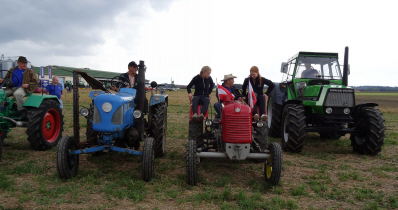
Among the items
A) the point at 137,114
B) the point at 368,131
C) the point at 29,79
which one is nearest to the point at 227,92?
the point at 137,114

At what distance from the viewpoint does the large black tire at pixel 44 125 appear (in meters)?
5.78

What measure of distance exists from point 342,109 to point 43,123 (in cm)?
625

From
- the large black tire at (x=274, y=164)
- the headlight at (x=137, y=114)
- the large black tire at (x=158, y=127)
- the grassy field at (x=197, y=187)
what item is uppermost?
the headlight at (x=137, y=114)

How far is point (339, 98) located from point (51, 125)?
6213 mm

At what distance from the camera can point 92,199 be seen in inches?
141

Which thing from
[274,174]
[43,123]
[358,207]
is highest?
[43,123]

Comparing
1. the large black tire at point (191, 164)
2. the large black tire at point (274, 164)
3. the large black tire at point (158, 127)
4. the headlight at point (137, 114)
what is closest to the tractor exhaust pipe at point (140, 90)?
the headlight at point (137, 114)

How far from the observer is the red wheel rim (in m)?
6.22

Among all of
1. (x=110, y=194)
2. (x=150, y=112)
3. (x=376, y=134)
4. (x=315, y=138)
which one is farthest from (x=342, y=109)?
(x=110, y=194)

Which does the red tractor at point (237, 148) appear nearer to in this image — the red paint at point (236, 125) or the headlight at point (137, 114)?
the red paint at point (236, 125)

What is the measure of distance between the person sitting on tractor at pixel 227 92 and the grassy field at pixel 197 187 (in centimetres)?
107

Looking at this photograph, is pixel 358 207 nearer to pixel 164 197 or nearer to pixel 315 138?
pixel 164 197

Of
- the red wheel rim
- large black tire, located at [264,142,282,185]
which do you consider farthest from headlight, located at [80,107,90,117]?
large black tire, located at [264,142,282,185]

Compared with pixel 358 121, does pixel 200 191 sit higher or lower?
lower
